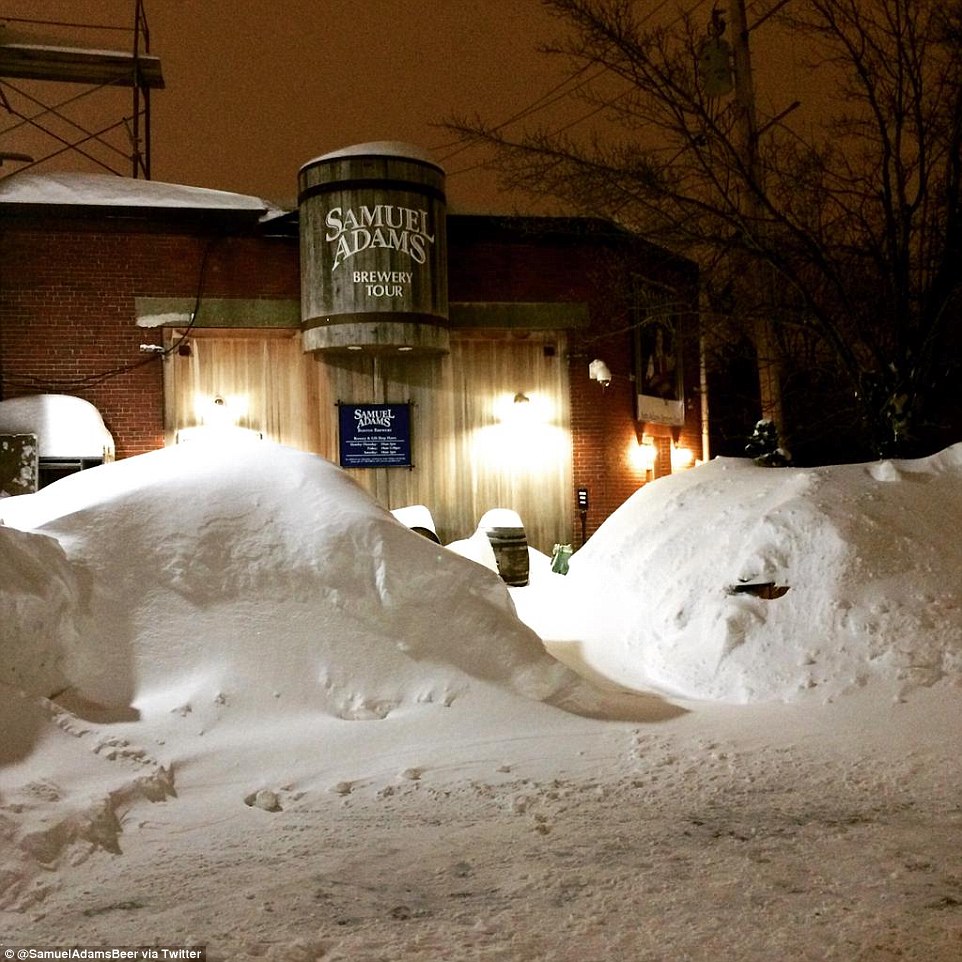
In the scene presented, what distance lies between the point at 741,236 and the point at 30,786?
8.28 metres

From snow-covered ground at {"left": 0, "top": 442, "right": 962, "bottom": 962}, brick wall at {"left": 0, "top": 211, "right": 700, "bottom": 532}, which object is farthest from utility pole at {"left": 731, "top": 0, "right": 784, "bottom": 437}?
snow-covered ground at {"left": 0, "top": 442, "right": 962, "bottom": 962}

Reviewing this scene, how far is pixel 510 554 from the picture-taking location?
37.6ft

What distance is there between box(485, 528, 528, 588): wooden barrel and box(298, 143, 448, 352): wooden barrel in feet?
9.80

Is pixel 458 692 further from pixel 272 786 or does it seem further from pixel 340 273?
pixel 340 273

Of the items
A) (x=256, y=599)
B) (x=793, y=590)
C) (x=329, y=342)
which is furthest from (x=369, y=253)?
(x=793, y=590)

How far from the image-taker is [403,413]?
13.2 meters

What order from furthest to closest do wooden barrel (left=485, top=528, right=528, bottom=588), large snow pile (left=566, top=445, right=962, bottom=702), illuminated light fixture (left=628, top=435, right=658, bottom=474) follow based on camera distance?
illuminated light fixture (left=628, top=435, right=658, bottom=474) → wooden barrel (left=485, top=528, right=528, bottom=588) → large snow pile (left=566, top=445, right=962, bottom=702)

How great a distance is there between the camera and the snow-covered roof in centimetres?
1249

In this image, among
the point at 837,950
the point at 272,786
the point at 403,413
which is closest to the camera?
the point at 837,950

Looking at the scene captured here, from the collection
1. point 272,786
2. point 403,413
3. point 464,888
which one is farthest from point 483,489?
point 464,888

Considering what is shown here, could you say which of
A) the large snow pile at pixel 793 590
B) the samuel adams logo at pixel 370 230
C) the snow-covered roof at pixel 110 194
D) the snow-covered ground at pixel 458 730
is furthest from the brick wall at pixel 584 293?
the snow-covered ground at pixel 458 730

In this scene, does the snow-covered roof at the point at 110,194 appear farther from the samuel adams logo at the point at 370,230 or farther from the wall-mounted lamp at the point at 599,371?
the wall-mounted lamp at the point at 599,371

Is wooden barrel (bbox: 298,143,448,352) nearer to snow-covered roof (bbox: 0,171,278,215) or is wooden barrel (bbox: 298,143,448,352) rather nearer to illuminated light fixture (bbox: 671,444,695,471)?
snow-covered roof (bbox: 0,171,278,215)

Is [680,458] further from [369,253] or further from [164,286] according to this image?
[164,286]
